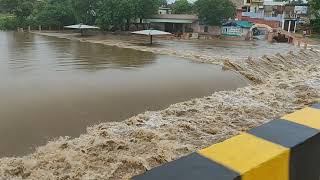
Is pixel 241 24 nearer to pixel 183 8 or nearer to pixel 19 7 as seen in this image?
pixel 183 8

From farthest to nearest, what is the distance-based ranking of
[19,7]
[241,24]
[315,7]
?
[19,7]
[241,24]
[315,7]

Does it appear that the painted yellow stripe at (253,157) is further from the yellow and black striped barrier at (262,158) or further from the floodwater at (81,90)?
the floodwater at (81,90)

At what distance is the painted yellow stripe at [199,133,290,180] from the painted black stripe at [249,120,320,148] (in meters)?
0.08

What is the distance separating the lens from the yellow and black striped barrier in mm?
2016

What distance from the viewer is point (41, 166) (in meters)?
5.27

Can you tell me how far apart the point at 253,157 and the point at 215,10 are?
102ft

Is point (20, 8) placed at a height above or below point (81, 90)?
above

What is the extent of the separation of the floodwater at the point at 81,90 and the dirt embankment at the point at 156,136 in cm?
41

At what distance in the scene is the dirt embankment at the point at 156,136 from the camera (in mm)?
5219

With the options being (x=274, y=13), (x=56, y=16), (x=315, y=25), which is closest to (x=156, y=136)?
(x=315, y=25)

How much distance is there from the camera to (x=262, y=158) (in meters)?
2.18

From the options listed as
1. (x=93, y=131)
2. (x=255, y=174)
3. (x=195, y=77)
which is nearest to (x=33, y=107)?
(x=93, y=131)

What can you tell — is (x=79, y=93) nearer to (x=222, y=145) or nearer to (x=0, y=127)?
(x=0, y=127)

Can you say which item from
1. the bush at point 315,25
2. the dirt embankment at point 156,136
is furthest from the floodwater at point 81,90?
the bush at point 315,25
